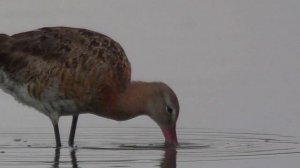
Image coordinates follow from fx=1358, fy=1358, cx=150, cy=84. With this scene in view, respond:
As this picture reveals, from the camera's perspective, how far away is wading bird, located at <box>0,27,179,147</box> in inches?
526

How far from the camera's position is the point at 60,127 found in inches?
568

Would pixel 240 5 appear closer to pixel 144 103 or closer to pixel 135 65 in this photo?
pixel 135 65

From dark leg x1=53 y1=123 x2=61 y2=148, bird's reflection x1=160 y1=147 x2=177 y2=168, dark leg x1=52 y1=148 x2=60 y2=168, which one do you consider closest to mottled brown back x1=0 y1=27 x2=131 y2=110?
dark leg x1=53 y1=123 x2=61 y2=148

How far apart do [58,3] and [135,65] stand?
314 cm

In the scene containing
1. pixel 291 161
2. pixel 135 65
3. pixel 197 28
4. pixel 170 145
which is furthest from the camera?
pixel 197 28

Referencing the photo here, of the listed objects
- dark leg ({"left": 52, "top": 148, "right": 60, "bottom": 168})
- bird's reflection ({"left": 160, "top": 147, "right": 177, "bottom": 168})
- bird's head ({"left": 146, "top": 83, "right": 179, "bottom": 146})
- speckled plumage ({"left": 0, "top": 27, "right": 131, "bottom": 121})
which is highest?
speckled plumage ({"left": 0, "top": 27, "right": 131, "bottom": 121})

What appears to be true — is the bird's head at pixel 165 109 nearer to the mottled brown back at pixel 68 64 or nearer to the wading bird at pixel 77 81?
the wading bird at pixel 77 81

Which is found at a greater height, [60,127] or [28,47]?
[28,47]

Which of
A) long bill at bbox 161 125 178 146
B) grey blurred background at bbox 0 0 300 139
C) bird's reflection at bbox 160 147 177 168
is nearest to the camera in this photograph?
bird's reflection at bbox 160 147 177 168

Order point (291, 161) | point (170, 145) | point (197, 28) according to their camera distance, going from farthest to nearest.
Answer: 1. point (197, 28)
2. point (170, 145)
3. point (291, 161)

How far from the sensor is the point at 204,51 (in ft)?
54.9

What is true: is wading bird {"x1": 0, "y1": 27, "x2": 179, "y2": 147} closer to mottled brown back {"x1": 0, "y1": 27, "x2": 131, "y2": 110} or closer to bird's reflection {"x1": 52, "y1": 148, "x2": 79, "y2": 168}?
mottled brown back {"x1": 0, "y1": 27, "x2": 131, "y2": 110}

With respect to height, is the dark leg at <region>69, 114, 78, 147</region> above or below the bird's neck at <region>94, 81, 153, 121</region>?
below

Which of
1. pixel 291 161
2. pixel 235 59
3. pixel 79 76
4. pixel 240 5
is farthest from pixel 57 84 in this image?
pixel 240 5
